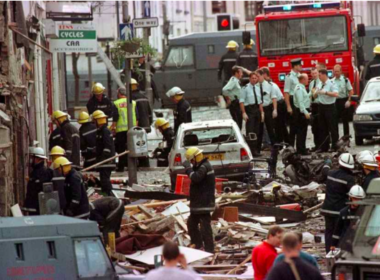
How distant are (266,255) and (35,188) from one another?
5.82 m

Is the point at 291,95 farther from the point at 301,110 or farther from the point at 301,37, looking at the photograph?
the point at 301,37

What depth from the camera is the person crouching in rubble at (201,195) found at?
1777 cm

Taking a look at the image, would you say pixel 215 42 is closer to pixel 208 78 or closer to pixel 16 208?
pixel 208 78

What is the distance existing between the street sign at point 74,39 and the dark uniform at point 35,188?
29.3ft

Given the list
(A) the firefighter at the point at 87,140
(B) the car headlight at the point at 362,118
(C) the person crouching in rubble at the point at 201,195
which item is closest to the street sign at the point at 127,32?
(A) the firefighter at the point at 87,140

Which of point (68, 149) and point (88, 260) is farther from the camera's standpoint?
point (68, 149)

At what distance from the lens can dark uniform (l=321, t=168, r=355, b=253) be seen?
53.4ft

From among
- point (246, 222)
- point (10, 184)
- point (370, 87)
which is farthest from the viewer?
point (370, 87)

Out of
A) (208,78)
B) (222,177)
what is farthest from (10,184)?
(208,78)

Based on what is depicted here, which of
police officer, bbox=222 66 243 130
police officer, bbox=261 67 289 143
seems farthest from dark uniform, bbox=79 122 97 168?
police officer, bbox=261 67 289 143

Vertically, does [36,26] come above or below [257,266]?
above

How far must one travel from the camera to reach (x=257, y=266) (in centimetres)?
1266

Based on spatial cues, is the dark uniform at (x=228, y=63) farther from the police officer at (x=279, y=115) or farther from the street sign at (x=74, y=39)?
the street sign at (x=74, y=39)

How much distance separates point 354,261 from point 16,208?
630cm
